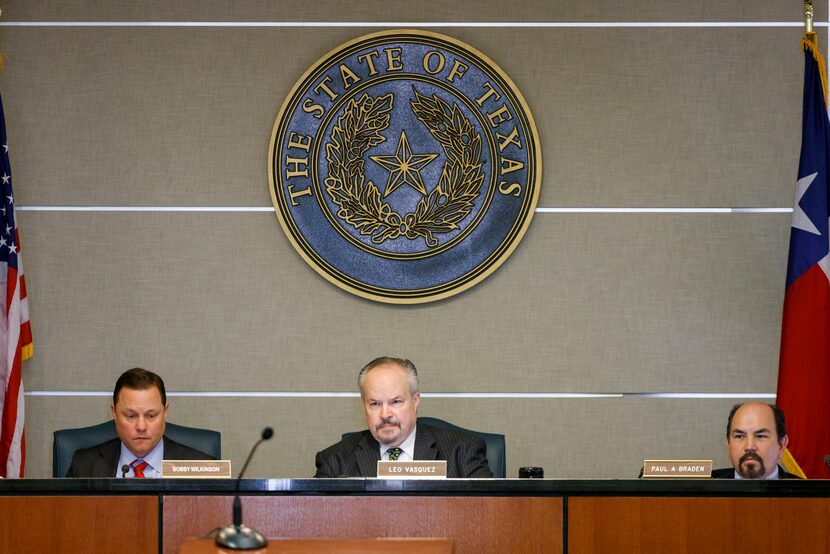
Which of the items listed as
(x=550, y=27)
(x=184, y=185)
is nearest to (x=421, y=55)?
(x=550, y=27)

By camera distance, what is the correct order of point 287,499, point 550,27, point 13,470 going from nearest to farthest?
point 287,499 → point 13,470 → point 550,27

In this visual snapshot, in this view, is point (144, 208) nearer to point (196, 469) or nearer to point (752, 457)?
point (196, 469)

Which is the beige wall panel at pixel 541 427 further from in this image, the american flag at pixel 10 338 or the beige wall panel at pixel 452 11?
the beige wall panel at pixel 452 11

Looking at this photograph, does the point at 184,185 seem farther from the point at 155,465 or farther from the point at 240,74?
the point at 155,465

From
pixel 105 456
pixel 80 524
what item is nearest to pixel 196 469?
pixel 80 524

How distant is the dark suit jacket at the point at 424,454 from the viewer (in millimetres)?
3412

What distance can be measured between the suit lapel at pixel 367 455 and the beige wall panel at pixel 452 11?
6.44 feet

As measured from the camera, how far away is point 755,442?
3.54 meters

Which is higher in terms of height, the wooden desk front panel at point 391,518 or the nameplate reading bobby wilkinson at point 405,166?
the nameplate reading bobby wilkinson at point 405,166

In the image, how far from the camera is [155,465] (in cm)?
360

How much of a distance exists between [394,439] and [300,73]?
1842 mm

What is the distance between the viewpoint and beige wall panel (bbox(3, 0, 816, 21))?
445cm

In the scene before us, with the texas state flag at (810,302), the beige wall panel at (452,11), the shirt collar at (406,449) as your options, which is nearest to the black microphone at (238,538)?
the shirt collar at (406,449)

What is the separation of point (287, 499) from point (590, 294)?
89.2 inches
